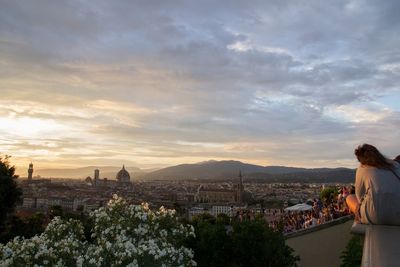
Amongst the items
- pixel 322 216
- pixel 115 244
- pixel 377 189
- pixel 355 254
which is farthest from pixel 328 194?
pixel 377 189

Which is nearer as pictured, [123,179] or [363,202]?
[363,202]

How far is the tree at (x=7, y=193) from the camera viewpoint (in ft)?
37.8

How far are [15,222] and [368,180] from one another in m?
11.5

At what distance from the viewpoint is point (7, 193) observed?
11695 mm

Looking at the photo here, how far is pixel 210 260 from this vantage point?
21.0 ft

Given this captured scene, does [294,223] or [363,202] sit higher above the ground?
[363,202]

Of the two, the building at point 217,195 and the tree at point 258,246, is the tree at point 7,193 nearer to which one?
the tree at point 258,246

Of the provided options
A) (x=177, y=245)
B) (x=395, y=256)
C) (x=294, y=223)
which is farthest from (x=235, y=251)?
(x=294, y=223)

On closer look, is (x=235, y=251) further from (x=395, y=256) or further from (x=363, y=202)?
(x=395, y=256)

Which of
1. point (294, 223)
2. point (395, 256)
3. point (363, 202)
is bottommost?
point (294, 223)

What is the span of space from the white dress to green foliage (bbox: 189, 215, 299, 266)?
319 centimetres

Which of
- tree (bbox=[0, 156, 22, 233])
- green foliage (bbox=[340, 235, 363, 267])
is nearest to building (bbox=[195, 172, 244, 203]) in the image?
Answer: tree (bbox=[0, 156, 22, 233])

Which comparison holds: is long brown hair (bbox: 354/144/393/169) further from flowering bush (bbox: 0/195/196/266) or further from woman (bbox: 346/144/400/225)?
flowering bush (bbox: 0/195/196/266)

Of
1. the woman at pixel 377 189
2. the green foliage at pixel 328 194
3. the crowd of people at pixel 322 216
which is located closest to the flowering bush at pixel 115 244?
the woman at pixel 377 189
